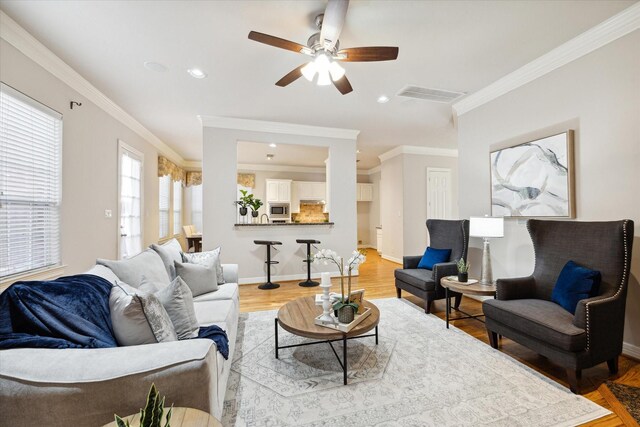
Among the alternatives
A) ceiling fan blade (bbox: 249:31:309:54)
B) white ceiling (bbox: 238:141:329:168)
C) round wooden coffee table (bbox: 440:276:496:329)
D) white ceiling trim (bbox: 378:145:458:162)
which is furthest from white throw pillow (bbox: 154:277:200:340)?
white ceiling trim (bbox: 378:145:458:162)

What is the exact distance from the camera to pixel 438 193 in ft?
22.5

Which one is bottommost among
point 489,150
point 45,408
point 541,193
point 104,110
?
point 45,408

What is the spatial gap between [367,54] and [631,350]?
10.7 feet

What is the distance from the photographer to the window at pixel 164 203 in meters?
6.69

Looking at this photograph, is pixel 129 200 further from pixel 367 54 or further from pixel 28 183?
pixel 367 54

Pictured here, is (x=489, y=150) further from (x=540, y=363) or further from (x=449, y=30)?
(x=540, y=363)

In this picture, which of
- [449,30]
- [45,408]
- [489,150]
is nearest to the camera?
[45,408]

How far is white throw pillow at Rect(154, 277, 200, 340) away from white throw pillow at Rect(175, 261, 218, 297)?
0.90 metres

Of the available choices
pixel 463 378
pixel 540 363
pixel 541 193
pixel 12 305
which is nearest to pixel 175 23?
pixel 12 305

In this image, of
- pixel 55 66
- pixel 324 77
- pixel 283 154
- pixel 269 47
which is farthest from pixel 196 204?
pixel 324 77

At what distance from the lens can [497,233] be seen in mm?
2975

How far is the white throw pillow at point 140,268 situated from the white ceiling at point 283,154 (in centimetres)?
410

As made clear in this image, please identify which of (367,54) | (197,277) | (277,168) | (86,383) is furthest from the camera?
(277,168)

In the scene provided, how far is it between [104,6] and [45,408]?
2668mm
